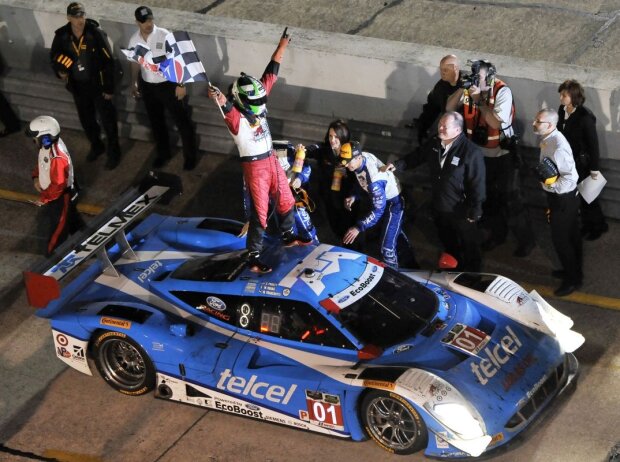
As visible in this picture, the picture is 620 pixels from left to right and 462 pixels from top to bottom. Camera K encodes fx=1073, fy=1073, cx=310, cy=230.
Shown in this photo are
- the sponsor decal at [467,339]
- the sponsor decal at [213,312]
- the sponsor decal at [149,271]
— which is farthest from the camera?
the sponsor decal at [149,271]

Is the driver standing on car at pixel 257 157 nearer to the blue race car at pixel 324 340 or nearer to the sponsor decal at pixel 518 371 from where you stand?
the blue race car at pixel 324 340

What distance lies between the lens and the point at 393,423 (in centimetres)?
838

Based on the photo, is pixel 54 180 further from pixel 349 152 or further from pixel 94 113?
pixel 349 152

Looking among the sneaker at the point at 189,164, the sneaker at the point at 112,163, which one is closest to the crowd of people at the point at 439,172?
the sneaker at the point at 189,164

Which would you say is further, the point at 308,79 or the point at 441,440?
the point at 308,79

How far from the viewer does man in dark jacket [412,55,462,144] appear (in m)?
10.5

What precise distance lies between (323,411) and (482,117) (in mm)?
3423

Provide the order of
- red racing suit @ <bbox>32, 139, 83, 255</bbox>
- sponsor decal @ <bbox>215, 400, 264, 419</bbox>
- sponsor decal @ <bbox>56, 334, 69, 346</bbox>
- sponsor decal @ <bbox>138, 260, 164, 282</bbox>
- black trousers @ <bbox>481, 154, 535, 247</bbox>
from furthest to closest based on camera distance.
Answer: black trousers @ <bbox>481, 154, 535, 247</bbox> < red racing suit @ <bbox>32, 139, 83, 255</bbox> < sponsor decal @ <bbox>138, 260, 164, 282</bbox> < sponsor decal @ <bbox>56, 334, 69, 346</bbox> < sponsor decal @ <bbox>215, 400, 264, 419</bbox>

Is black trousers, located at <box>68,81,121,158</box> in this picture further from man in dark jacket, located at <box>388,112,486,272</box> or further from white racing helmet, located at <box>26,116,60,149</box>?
man in dark jacket, located at <box>388,112,486,272</box>

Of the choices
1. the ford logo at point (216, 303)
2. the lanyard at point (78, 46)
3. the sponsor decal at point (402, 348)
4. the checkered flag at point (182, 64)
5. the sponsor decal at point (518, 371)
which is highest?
the checkered flag at point (182, 64)

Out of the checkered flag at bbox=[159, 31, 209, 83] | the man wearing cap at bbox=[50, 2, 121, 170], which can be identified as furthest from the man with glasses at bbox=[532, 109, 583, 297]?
the man wearing cap at bbox=[50, 2, 121, 170]

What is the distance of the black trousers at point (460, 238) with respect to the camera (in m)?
10.2

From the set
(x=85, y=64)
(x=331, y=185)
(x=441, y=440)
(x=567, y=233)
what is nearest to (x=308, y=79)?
(x=331, y=185)

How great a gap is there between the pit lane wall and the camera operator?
628 millimetres
